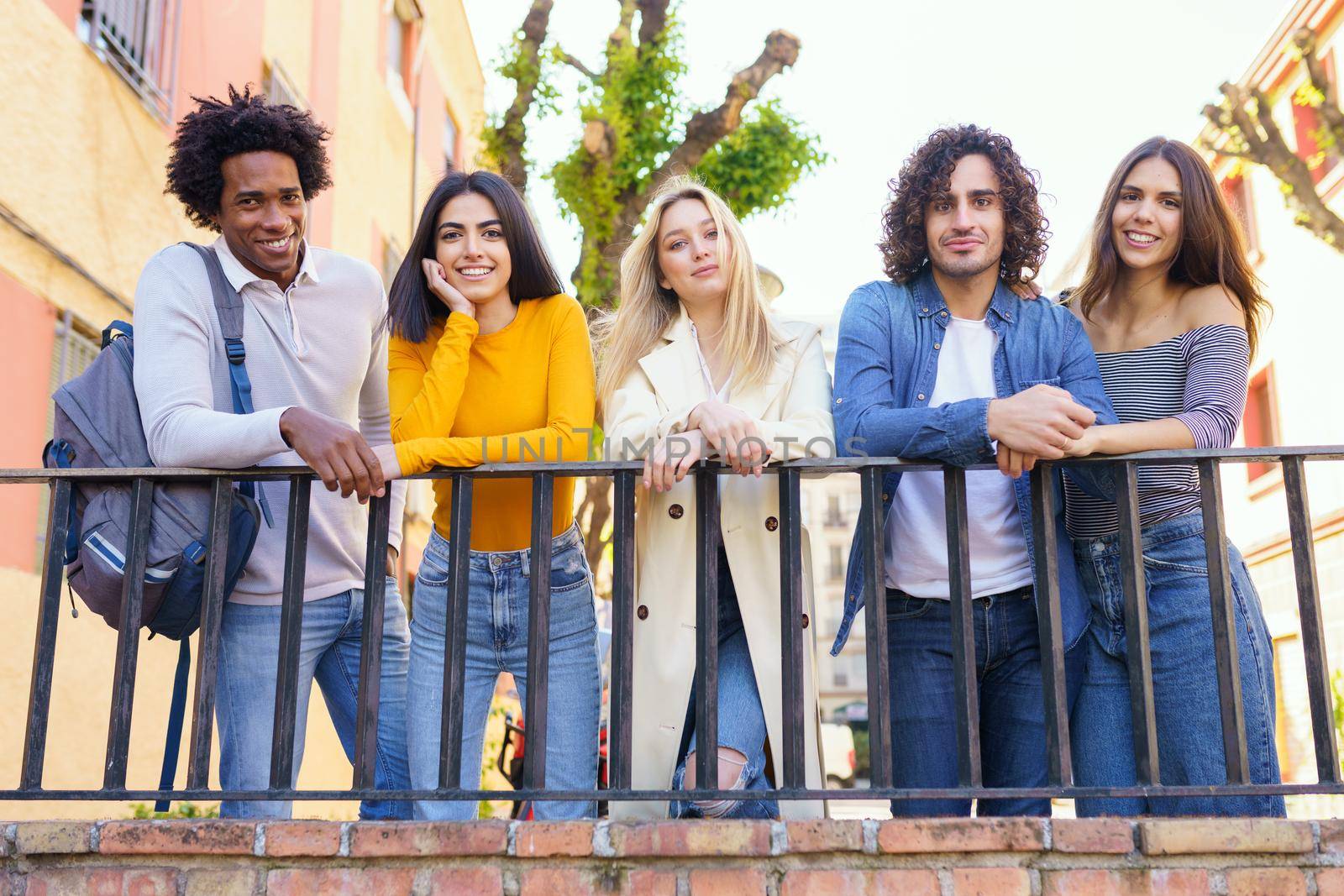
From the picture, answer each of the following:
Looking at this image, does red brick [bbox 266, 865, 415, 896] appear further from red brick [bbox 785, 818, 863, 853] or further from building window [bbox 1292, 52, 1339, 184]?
building window [bbox 1292, 52, 1339, 184]

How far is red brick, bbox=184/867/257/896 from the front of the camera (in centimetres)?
273

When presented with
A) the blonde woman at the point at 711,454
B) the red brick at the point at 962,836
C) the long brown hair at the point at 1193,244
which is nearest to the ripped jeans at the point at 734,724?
the blonde woman at the point at 711,454

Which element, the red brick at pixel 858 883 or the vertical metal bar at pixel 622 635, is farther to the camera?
the vertical metal bar at pixel 622 635

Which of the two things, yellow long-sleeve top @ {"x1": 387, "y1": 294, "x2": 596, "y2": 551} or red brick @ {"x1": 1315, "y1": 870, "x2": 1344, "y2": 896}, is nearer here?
red brick @ {"x1": 1315, "y1": 870, "x2": 1344, "y2": 896}

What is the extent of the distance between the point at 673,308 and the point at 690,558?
2.59ft

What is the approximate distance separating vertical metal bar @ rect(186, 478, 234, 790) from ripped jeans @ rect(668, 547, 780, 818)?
3.61 feet

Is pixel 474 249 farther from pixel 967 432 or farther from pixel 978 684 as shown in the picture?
pixel 978 684

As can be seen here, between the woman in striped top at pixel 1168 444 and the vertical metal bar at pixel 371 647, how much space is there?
1.62m

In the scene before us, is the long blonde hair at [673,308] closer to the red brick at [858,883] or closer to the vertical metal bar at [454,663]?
the vertical metal bar at [454,663]

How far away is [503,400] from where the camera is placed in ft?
11.0

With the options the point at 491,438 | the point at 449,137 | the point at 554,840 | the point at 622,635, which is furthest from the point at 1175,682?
the point at 449,137

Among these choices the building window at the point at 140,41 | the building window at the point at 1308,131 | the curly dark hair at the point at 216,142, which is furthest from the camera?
the building window at the point at 1308,131

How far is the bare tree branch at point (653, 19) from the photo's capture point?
31.9 ft

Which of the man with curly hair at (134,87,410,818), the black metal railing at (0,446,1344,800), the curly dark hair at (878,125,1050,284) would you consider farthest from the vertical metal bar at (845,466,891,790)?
the man with curly hair at (134,87,410,818)
